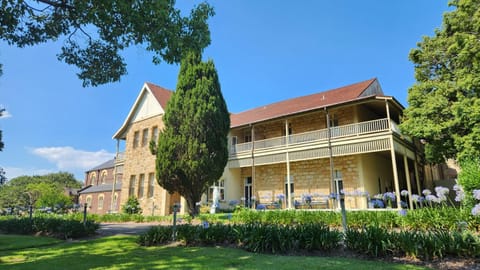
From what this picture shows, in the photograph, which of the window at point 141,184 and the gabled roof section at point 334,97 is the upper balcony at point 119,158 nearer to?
the window at point 141,184

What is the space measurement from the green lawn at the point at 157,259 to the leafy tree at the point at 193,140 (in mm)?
6648

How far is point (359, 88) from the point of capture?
19.2 meters

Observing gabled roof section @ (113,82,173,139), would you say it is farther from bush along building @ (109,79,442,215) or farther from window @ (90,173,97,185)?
window @ (90,173,97,185)

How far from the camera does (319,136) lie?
1720cm

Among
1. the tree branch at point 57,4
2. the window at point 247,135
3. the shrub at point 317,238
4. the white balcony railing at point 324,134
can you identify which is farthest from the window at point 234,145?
the tree branch at point 57,4

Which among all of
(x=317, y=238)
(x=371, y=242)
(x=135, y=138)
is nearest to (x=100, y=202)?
(x=135, y=138)

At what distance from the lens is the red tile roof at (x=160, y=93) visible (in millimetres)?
22250

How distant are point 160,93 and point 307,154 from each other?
13.3m

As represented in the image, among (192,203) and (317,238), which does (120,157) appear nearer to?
(192,203)

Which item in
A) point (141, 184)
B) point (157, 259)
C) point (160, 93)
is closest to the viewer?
point (157, 259)

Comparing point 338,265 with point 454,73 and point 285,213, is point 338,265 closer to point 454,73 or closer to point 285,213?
point 285,213

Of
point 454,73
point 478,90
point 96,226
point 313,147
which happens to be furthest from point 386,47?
point 96,226

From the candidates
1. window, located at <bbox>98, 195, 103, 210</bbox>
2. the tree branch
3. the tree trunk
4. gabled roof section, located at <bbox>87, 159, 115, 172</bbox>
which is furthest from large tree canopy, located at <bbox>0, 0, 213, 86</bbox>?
gabled roof section, located at <bbox>87, 159, 115, 172</bbox>

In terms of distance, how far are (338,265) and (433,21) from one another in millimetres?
16075
